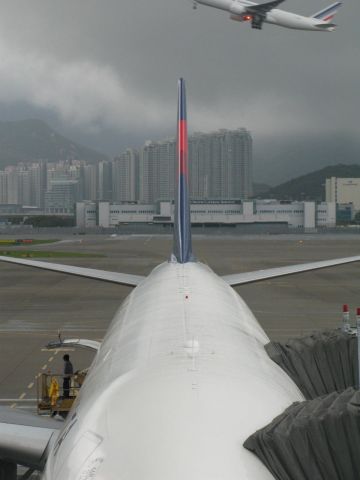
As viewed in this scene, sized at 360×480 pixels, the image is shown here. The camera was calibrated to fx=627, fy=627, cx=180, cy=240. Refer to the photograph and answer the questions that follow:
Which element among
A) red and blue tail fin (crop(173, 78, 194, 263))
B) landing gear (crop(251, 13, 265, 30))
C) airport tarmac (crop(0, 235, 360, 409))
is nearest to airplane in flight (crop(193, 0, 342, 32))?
landing gear (crop(251, 13, 265, 30))

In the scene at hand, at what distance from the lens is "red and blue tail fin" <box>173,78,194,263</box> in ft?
62.4

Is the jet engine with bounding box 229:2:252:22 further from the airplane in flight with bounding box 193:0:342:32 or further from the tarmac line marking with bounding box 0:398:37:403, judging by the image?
the tarmac line marking with bounding box 0:398:37:403

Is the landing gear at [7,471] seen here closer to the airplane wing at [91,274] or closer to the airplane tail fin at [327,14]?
the airplane wing at [91,274]

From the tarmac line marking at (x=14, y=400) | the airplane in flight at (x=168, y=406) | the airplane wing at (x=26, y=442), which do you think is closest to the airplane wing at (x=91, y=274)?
the tarmac line marking at (x=14, y=400)

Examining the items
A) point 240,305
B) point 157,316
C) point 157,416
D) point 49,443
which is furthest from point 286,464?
point 240,305

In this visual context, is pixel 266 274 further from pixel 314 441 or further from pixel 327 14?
pixel 327 14

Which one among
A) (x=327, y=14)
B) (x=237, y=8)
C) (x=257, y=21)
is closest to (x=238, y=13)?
(x=237, y=8)

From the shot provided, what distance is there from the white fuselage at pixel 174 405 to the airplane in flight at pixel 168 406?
0.01 meters

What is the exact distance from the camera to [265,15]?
343 feet

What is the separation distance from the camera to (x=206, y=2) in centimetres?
10175

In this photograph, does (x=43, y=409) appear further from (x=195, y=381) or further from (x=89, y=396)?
(x=195, y=381)

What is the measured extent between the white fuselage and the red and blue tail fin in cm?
825

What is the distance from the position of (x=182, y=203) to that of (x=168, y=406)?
44.8ft

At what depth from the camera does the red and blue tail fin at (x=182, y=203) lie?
62.4ft
